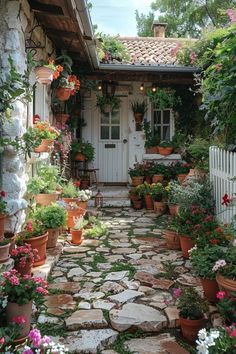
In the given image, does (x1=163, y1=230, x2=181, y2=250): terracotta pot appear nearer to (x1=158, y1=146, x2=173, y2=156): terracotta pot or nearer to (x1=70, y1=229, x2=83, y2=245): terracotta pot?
(x1=70, y1=229, x2=83, y2=245): terracotta pot

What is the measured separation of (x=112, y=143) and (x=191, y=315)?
727 centimetres

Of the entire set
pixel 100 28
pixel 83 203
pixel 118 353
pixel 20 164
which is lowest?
pixel 118 353

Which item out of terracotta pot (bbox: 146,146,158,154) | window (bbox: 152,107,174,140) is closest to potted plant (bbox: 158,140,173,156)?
terracotta pot (bbox: 146,146,158,154)

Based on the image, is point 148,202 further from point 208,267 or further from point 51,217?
point 208,267

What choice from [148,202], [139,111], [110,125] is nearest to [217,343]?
[148,202]

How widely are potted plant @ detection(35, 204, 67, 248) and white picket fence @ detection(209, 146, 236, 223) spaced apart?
80.7 inches

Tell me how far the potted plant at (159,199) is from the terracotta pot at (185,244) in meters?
2.88

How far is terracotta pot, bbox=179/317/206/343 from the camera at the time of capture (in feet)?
9.98

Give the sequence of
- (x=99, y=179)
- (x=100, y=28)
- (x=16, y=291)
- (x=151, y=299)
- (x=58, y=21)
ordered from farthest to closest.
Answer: (x=99, y=179)
(x=100, y=28)
(x=58, y=21)
(x=151, y=299)
(x=16, y=291)

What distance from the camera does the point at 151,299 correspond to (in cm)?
373

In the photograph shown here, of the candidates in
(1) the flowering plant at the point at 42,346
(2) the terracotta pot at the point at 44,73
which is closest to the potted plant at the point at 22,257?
(1) the flowering plant at the point at 42,346

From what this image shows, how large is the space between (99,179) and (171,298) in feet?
21.6

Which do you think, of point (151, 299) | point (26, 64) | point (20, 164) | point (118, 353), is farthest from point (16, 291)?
point (26, 64)

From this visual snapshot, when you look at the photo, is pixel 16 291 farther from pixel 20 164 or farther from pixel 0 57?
pixel 0 57
